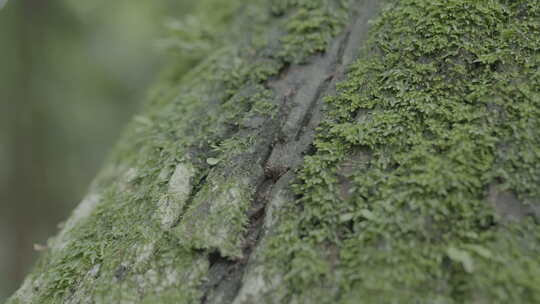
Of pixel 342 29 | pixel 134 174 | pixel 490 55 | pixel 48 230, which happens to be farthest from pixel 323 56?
pixel 48 230

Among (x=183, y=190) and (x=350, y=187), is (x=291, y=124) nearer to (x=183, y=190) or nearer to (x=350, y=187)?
(x=350, y=187)

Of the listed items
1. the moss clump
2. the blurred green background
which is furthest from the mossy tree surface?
the blurred green background

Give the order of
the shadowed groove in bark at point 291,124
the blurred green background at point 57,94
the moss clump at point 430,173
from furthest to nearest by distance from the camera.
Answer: the blurred green background at point 57,94, the shadowed groove in bark at point 291,124, the moss clump at point 430,173

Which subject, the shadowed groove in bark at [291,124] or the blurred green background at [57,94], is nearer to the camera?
the shadowed groove in bark at [291,124]

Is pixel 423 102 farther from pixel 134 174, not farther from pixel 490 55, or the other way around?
pixel 134 174

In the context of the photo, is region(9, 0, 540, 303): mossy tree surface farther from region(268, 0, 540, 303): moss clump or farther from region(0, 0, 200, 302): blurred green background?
region(0, 0, 200, 302): blurred green background

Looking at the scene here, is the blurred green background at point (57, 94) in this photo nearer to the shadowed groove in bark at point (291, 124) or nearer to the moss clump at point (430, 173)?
the shadowed groove in bark at point (291, 124)

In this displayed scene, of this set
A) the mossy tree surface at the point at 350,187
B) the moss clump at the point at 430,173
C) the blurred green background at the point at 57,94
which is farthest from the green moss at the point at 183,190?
the blurred green background at the point at 57,94
